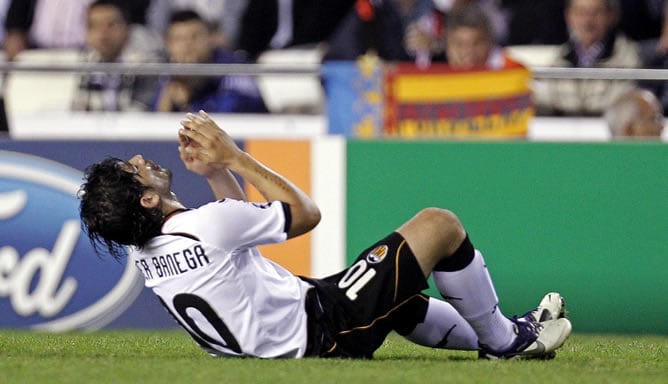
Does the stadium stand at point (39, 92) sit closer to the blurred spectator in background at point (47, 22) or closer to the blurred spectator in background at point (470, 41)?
the blurred spectator in background at point (47, 22)

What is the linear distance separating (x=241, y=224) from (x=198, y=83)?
4900mm

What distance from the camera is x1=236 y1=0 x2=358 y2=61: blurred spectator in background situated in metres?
13.3

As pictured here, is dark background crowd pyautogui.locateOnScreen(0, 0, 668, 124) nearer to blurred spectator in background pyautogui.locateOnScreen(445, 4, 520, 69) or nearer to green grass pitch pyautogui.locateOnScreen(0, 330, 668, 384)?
blurred spectator in background pyautogui.locateOnScreen(445, 4, 520, 69)

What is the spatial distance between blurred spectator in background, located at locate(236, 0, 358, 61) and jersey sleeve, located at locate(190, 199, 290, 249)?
699cm

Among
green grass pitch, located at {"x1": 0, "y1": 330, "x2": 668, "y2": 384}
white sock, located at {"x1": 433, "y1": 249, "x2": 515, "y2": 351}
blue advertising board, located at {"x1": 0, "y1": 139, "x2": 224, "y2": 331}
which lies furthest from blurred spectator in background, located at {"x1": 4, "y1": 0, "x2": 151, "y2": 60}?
white sock, located at {"x1": 433, "y1": 249, "x2": 515, "y2": 351}

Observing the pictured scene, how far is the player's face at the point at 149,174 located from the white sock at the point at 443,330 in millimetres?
1544

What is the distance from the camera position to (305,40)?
43.9 ft

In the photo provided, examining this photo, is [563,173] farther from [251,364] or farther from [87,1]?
[87,1]

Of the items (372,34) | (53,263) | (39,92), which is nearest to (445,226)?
(53,263)

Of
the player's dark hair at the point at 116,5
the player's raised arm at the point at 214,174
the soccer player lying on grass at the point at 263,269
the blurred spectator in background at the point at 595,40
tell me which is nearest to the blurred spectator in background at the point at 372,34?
the blurred spectator in background at the point at 595,40

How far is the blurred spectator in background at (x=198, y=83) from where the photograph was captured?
11258 mm

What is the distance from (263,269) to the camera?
6.67 m

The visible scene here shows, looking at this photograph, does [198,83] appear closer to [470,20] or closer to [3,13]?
[470,20]

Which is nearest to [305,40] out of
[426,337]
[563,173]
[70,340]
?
[563,173]
